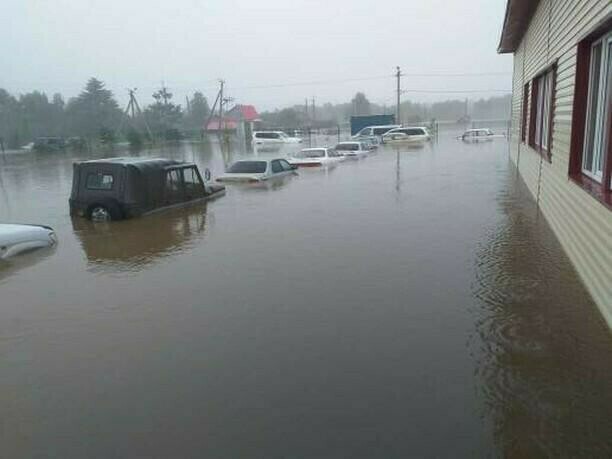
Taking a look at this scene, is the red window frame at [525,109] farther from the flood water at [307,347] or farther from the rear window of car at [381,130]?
the rear window of car at [381,130]

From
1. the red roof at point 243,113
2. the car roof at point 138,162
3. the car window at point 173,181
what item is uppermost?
the red roof at point 243,113

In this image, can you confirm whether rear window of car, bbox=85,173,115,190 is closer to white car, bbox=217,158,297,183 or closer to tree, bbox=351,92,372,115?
white car, bbox=217,158,297,183

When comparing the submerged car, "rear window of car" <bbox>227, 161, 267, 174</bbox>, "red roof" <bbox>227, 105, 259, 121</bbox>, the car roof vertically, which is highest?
"red roof" <bbox>227, 105, 259, 121</bbox>

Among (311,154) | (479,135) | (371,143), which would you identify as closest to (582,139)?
(311,154)

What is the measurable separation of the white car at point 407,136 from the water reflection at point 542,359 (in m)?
38.2

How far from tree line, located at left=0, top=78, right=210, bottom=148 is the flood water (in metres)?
49.4

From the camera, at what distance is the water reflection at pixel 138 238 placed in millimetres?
8547

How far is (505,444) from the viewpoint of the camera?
333 cm

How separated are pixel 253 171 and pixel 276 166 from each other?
117 centimetres

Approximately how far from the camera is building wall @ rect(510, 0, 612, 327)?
5320 millimetres

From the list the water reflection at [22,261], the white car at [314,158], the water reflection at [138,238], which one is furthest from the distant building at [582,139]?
the white car at [314,158]

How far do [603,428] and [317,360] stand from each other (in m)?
2.26

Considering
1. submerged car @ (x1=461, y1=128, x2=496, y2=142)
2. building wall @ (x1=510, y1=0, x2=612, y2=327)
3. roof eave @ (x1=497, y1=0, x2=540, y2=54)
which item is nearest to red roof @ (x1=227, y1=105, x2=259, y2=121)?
submerged car @ (x1=461, y1=128, x2=496, y2=142)

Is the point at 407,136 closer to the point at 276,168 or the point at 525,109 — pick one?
the point at 276,168
